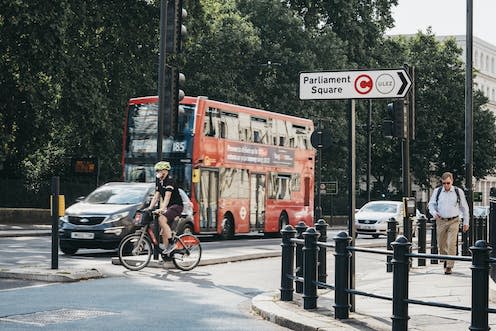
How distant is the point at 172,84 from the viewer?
672 inches

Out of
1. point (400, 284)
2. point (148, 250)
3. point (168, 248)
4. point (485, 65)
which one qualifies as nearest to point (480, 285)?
point (400, 284)

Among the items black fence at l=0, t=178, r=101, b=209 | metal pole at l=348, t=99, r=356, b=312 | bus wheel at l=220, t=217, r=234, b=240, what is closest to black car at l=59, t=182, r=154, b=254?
bus wheel at l=220, t=217, r=234, b=240

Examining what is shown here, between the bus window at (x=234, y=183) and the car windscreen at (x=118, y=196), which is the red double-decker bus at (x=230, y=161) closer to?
the bus window at (x=234, y=183)

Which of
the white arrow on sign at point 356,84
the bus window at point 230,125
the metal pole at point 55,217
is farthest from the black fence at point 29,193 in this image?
the white arrow on sign at point 356,84

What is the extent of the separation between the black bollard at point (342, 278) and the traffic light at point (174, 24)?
8118mm

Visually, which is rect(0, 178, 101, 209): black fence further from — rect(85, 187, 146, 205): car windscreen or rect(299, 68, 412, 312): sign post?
rect(299, 68, 412, 312): sign post

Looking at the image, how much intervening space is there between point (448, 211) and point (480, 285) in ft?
28.1

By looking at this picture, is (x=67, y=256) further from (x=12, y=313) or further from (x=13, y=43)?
(x=13, y=43)

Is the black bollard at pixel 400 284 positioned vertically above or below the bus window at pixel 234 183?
below

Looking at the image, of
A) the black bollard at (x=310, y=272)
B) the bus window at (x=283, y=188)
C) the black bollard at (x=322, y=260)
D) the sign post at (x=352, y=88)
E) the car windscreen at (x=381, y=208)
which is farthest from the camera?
the car windscreen at (x=381, y=208)

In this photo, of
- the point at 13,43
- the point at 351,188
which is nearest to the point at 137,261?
the point at 351,188

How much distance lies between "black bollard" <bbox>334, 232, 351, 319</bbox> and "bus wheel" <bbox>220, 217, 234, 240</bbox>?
19800mm

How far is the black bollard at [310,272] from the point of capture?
10414mm

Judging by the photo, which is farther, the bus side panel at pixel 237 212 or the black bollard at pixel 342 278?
the bus side panel at pixel 237 212
